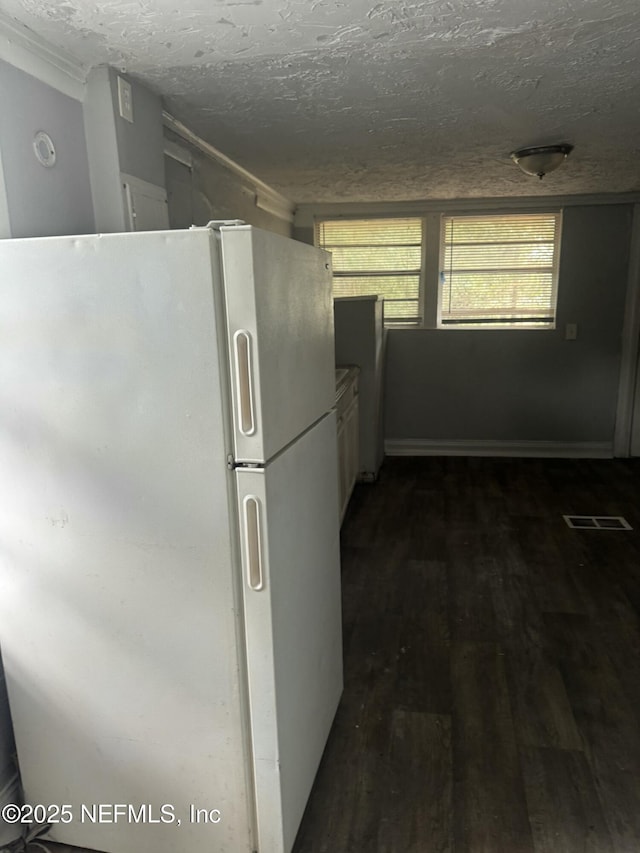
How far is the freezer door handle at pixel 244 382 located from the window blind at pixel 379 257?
3940 millimetres

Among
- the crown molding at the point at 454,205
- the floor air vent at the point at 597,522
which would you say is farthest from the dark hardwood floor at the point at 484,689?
the crown molding at the point at 454,205

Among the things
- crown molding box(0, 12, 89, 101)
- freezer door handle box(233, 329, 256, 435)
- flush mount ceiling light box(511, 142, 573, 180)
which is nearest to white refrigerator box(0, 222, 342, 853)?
freezer door handle box(233, 329, 256, 435)

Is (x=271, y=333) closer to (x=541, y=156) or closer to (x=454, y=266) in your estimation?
(x=541, y=156)

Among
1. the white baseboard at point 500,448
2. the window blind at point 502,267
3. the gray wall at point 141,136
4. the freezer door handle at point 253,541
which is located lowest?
the white baseboard at point 500,448

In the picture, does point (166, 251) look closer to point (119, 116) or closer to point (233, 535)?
point (233, 535)

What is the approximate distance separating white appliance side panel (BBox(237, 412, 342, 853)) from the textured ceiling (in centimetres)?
109

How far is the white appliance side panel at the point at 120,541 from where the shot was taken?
1.25 meters

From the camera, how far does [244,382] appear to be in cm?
122

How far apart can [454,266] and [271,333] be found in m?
3.94

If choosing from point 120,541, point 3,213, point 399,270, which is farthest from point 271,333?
point 399,270

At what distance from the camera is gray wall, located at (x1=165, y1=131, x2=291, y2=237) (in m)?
Answer: 2.49

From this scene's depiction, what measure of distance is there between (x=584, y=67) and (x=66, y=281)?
1.76 metres

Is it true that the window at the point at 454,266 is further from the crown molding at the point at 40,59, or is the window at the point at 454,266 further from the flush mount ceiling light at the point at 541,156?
the crown molding at the point at 40,59

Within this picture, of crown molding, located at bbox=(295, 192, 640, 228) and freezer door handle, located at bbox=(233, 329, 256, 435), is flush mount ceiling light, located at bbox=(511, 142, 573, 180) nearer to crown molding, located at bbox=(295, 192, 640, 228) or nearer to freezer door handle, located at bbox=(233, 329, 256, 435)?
crown molding, located at bbox=(295, 192, 640, 228)
